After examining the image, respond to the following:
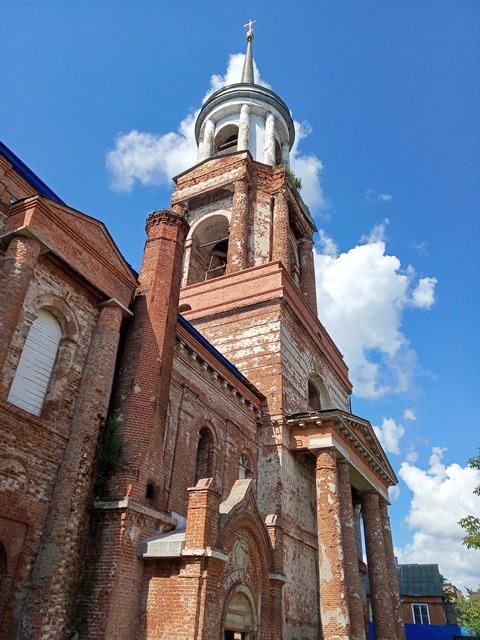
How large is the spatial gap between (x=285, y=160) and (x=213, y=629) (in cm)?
2734

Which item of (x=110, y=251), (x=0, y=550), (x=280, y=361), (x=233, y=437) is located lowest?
(x=0, y=550)

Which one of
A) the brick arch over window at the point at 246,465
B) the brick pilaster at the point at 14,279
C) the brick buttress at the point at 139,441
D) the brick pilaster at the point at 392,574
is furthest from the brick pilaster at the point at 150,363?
the brick pilaster at the point at 392,574

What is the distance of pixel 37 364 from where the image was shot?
949 cm

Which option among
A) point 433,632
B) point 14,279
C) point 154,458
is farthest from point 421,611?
point 14,279

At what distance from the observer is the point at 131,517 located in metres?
9.17

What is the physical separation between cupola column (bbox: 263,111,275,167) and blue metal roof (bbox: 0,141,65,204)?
60.2 feet

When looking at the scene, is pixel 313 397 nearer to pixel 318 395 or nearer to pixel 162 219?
pixel 318 395

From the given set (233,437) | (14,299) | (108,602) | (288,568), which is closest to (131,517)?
(108,602)

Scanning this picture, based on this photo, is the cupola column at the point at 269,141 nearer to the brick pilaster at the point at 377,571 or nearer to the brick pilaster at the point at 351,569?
the brick pilaster at the point at 377,571

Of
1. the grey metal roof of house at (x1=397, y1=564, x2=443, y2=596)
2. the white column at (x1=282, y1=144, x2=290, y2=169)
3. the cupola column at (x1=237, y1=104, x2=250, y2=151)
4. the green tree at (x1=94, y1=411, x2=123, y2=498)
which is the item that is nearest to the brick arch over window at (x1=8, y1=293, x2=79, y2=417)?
the green tree at (x1=94, y1=411, x2=123, y2=498)

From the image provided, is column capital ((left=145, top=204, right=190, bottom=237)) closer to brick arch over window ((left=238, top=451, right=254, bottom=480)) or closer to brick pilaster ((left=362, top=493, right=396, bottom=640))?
brick arch over window ((left=238, top=451, right=254, bottom=480))

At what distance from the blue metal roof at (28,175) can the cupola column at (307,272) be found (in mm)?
15525

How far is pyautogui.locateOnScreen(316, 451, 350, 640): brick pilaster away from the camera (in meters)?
13.9

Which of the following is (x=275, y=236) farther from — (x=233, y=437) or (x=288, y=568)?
(x=288, y=568)
